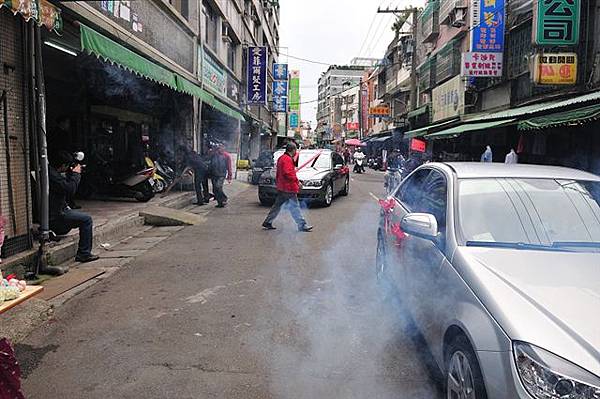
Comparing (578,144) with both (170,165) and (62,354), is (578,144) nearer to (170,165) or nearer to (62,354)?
(170,165)

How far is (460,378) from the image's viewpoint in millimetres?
2637

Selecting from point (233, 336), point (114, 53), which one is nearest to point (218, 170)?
point (114, 53)

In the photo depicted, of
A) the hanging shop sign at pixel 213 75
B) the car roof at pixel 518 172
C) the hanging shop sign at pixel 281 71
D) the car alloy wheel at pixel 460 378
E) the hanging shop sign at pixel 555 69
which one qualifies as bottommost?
the car alloy wheel at pixel 460 378

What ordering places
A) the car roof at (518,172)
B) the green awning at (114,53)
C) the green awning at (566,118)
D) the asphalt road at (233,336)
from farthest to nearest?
the green awning at (566,118)
the green awning at (114,53)
the car roof at (518,172)
the asphalt road at (233,336)

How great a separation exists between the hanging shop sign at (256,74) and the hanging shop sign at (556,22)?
17028 mm

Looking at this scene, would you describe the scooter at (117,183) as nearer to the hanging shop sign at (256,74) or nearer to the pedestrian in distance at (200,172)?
the pedestrian in distance at (200,172)

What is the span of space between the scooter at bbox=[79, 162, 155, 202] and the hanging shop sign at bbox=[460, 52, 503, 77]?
10.8 metres

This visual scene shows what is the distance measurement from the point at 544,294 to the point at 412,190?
2610 millimetres

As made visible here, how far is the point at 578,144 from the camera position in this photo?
39.2ft

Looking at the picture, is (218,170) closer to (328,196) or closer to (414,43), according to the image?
(328,196)

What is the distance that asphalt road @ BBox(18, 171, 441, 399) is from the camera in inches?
133

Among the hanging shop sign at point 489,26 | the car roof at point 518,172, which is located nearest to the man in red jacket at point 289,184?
the car roof at point 518,172

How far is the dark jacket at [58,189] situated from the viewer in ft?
20.5

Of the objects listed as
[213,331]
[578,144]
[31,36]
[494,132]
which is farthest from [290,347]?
[494,132]
